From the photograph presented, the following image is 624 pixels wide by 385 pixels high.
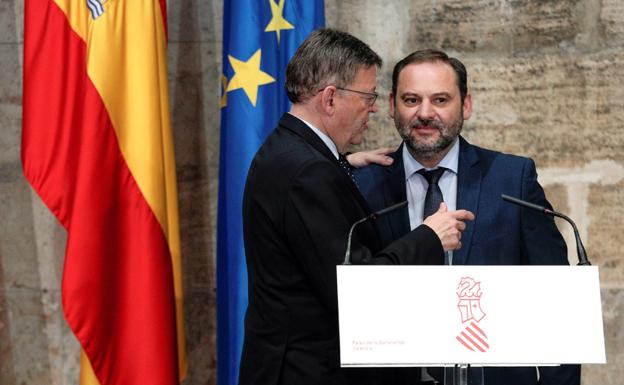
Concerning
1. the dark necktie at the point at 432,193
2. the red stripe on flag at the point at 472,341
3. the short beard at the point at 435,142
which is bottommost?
the red stripe on flag at the point at 472,341

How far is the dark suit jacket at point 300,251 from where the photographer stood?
7.18 ft

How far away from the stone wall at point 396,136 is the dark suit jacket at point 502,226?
1.20 m

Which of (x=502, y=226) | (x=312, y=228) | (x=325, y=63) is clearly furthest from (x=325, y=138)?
(x=502, y=226)

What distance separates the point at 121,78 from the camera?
348 centimetres

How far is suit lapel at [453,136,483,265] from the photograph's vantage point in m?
2.58

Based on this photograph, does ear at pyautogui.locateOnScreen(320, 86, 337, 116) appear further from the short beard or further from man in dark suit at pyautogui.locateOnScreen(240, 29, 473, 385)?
the short beard

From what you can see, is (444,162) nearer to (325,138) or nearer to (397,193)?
(397,193)

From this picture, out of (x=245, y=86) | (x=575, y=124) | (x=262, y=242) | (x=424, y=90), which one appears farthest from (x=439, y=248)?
(x=575, y=124)

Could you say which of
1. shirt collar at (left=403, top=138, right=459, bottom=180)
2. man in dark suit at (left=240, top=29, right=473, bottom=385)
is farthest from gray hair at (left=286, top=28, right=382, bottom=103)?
shirt collar at (left=403, top=138, right=459, bottom=180)

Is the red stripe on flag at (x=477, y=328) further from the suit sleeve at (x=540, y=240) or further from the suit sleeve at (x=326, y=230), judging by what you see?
the suit sleeve at (x=540, y=240)

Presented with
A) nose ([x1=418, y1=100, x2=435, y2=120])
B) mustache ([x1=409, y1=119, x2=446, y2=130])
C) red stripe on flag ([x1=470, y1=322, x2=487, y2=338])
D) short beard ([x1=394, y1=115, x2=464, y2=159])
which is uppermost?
nose ([x1=418, y1=100, x2=435, y2=120])

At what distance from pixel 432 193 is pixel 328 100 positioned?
0.47m

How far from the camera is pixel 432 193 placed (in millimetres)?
2672

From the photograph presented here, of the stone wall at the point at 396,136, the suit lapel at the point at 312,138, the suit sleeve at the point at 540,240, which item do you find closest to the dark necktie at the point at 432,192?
the suit sleeve at the point at 540,240
